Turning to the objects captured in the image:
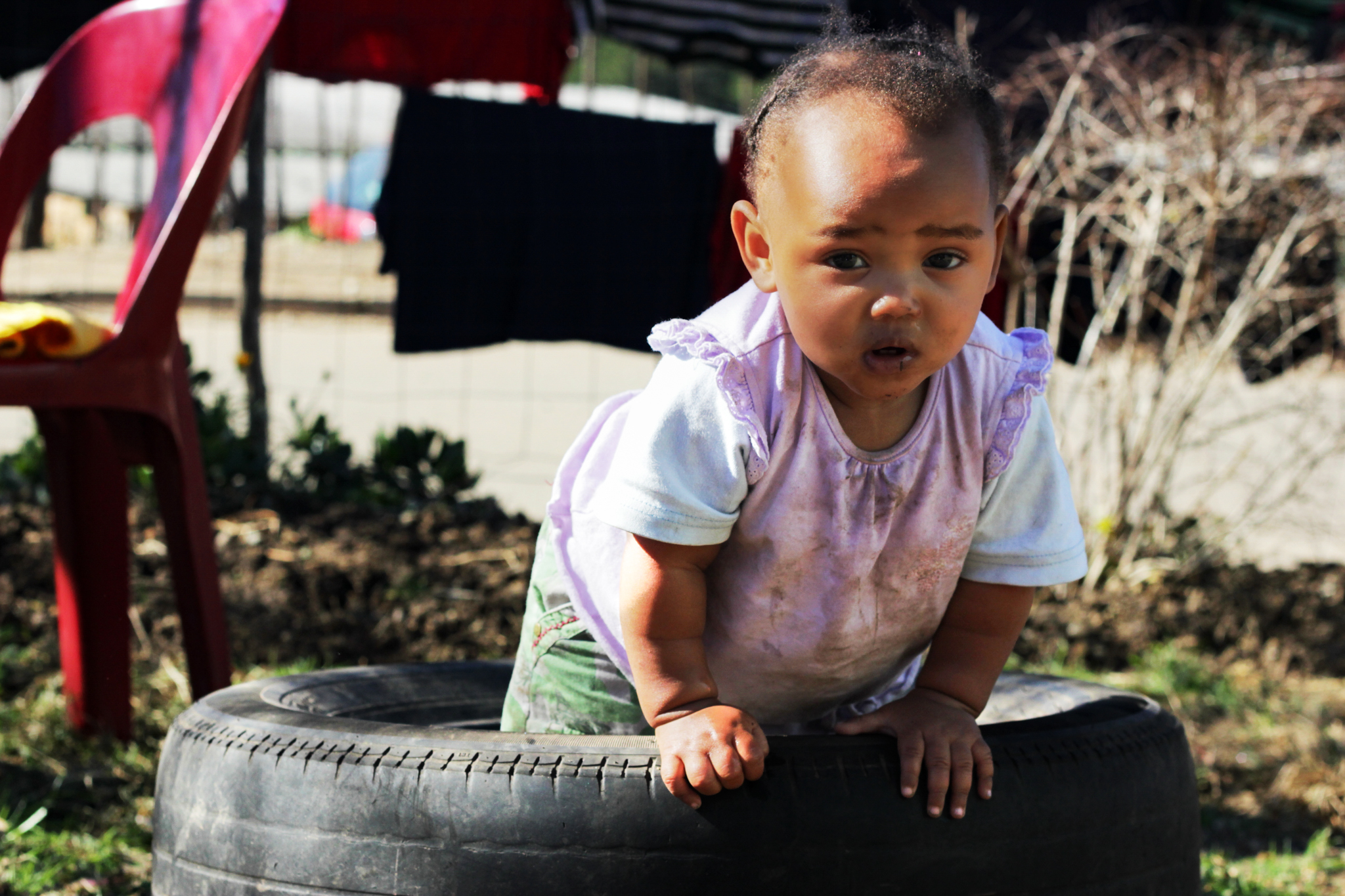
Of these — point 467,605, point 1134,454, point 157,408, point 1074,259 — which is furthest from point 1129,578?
point 157,408

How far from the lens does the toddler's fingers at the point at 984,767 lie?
137 centimetres

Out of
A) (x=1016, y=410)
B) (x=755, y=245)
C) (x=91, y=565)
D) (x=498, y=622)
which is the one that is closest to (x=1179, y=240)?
(x=498, y=622)

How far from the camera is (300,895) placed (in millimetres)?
1387

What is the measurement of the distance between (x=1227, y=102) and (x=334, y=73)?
290cm

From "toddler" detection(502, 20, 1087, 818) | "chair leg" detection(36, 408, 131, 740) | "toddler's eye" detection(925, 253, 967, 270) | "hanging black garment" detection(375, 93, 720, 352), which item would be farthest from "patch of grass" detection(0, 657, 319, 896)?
"hanging black garment" detection(375, 93, 720, 352)

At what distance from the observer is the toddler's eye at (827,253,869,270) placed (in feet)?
4.50

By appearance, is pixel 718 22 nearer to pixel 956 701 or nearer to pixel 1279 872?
pixel 1279 872

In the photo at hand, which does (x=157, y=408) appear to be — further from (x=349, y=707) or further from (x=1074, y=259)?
(x=1074, y=259)

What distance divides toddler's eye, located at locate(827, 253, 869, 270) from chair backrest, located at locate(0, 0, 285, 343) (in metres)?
1.46

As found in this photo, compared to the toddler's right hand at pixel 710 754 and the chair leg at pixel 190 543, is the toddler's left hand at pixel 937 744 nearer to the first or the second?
the toddler's right hand at pixel 710 754

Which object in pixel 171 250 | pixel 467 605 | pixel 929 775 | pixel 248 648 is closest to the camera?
pixel 929 775

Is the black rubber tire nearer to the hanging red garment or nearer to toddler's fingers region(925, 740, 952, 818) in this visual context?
toddler's fingers region(925, 740, 952, 818)

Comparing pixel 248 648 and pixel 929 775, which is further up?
pixel 929 775

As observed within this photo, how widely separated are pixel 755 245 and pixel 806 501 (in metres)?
0.30
